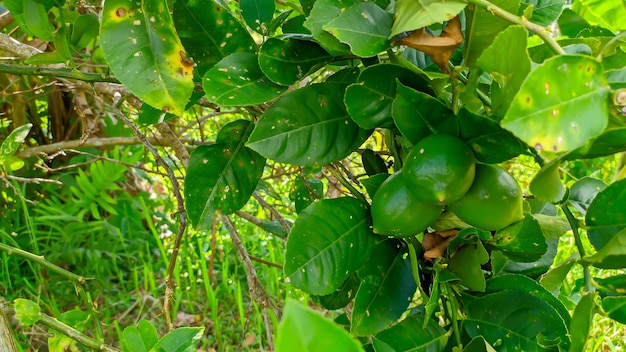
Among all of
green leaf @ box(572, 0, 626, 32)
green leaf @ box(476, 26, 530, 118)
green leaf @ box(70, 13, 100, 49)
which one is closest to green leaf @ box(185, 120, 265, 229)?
green leaf @ box(70, 13, 100, 49)

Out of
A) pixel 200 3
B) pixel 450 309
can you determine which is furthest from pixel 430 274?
pixel 200 3

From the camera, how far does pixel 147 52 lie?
55cm

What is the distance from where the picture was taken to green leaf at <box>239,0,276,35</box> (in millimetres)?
665

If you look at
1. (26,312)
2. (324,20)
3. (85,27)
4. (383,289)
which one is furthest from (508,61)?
(26,312)

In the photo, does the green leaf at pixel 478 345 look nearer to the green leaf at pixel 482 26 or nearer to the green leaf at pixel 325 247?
the green leaf at pixel 325 247

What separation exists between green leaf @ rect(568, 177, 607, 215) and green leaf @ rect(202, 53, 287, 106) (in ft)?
1.28

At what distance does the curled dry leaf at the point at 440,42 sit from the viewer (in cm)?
49

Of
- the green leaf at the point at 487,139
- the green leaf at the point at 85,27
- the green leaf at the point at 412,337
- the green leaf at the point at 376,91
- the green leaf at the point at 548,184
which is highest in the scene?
the green leaf at the point at 85,27

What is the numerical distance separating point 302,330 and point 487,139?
0.31 m

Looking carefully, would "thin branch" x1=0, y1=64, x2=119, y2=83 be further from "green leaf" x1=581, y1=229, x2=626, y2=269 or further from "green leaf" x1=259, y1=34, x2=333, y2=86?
"green leaf" x1=581, y1=229, x2=626, y2=269

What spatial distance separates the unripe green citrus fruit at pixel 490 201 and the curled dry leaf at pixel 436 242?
0.23ft

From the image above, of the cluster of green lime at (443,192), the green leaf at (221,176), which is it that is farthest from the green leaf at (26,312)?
the cluster of green lime at (443,192)

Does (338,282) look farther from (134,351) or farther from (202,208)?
(134,351)

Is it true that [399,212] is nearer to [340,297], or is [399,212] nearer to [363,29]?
[363,29]
